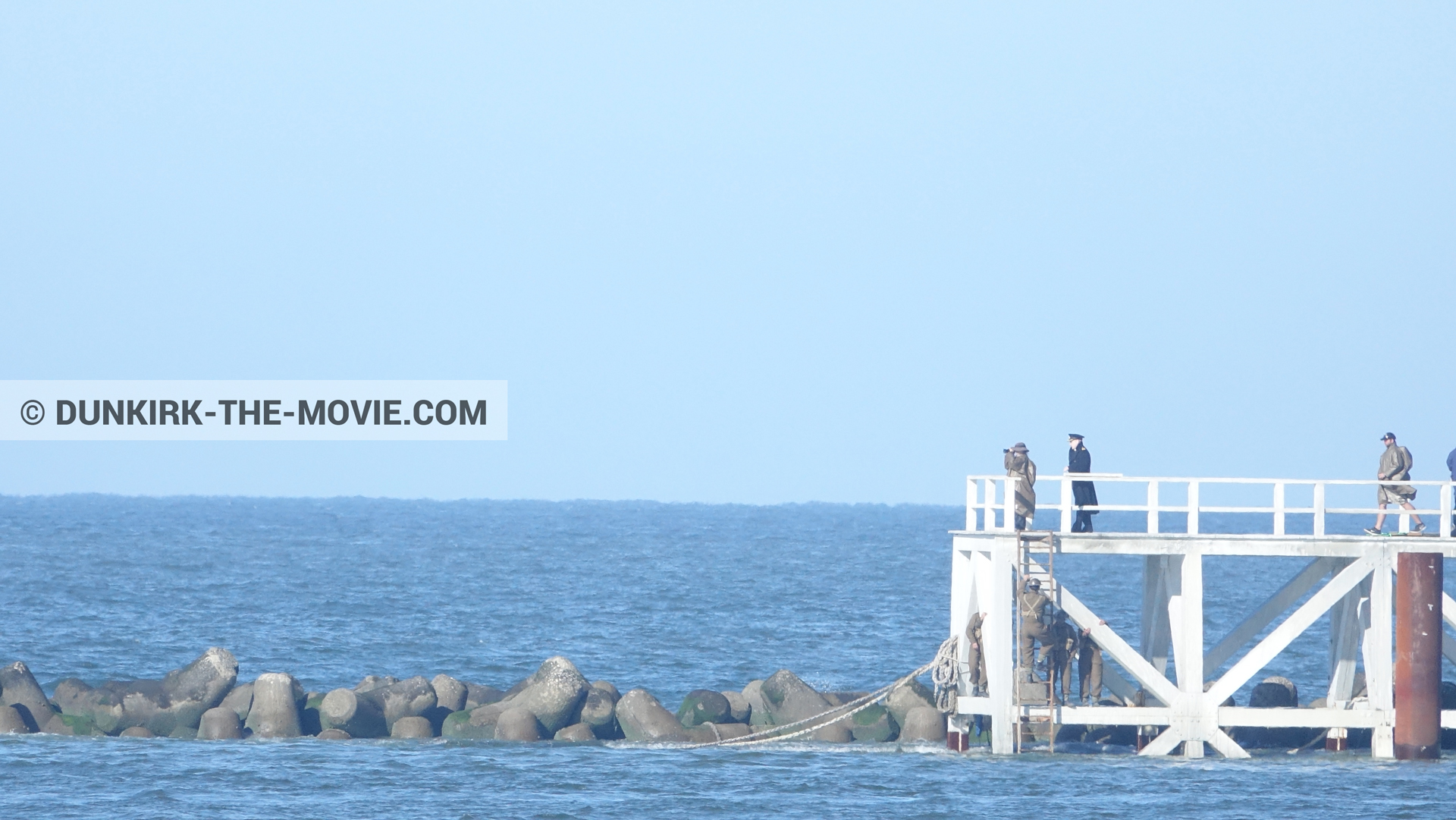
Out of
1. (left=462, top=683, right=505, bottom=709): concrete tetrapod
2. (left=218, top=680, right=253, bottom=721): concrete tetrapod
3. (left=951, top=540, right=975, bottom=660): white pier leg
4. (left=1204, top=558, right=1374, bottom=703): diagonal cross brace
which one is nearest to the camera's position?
(left=1204, top=558, right=1374, bottom=703): diagonal cross brace

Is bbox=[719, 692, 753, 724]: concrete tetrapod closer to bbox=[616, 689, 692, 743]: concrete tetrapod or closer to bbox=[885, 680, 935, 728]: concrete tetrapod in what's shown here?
bbox=[616, 689, 692, 743]: concrete tetrapod

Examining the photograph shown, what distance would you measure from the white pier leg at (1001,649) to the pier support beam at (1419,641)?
16.8 ft

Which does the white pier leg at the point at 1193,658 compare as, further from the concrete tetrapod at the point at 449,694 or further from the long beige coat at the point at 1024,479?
the concrete tetrapod at the point at 449,694

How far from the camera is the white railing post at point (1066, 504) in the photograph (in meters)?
24.9

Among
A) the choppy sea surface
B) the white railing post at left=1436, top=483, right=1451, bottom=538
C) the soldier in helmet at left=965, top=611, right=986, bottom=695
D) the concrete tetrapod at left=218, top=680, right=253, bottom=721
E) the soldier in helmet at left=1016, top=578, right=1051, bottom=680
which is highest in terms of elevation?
the white railing post at left=1436, top=483, right=1451, bottom=538

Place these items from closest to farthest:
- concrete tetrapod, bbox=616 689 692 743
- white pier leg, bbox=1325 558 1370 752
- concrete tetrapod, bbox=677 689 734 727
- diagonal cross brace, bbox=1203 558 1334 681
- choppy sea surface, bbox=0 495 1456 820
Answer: choppy sea surface, bbox=0 495 1456 820, white pier leg, bbox=1325 558 1370 752, diagonal cross brace, bbox=1203 558 1334 681, concrete tetrapod, bbox=616 689 692 743, concrete tetrapod, bbox=677 689 734 727

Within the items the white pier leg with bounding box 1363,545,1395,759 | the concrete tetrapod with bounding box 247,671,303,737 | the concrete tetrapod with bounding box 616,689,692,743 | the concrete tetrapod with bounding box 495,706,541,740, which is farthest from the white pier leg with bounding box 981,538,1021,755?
the concrete tetrapod with bounding box 247,671,303,737

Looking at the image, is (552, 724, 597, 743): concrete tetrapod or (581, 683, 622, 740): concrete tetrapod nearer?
(552, 724, 597, 743): concrete tetrapod

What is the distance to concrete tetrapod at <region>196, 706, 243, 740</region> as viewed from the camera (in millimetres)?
27844

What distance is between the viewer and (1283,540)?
24.7 metres

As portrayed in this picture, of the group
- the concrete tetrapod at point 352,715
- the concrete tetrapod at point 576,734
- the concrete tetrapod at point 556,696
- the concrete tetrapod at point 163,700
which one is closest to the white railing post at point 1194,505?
the concrete tetrapod at point 556,696

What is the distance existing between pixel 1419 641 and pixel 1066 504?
4.89m

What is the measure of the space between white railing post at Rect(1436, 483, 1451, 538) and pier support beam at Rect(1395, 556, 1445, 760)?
1.87ft

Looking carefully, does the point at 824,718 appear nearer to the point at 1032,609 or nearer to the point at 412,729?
the point at 1032,609
